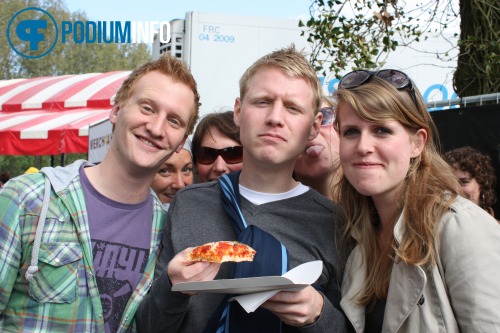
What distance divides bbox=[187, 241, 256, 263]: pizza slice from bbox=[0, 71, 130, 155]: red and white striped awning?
10.5 m

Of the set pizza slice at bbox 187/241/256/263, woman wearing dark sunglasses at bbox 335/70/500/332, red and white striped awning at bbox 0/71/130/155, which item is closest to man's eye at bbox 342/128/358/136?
woman wearing dark sunglasses at bbox 335/70/500/332

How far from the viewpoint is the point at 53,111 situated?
1532 centimetres

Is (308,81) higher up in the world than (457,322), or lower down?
higher up

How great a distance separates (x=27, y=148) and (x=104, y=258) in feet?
36.4

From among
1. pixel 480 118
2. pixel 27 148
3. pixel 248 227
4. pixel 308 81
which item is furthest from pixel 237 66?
pixel 27 148

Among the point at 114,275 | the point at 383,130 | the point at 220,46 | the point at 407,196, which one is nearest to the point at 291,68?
the point at 383,130

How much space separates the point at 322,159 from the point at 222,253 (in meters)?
1.65

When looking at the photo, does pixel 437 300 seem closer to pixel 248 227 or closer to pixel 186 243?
pixel 248 227

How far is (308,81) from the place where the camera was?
111 inches

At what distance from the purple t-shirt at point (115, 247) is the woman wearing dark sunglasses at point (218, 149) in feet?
3.78

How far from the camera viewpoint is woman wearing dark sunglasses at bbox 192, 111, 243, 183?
3859 millimetres

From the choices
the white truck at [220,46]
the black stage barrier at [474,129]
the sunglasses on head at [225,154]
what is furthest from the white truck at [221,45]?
the sunglasses on head at [225,154]

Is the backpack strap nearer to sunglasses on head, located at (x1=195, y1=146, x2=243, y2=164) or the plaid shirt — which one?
the plaid shirt

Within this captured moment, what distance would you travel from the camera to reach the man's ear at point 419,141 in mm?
2594
